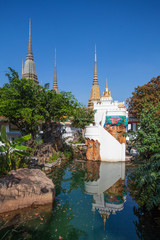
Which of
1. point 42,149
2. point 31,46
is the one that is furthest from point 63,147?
point 31,46

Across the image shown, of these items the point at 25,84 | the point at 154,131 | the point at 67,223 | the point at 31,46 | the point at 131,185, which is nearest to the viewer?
the point at 67,223

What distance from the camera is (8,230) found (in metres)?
5.47

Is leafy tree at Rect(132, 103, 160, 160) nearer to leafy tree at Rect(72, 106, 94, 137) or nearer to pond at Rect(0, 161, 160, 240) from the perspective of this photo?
pond at Rect(0, 161, 160, 240)

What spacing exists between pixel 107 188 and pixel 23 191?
16.8 feet

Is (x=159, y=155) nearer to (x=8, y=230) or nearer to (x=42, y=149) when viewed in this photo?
(x=8, y=230)

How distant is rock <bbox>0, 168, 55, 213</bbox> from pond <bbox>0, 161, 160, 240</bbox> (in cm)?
33

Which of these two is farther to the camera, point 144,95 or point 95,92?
point 95,92

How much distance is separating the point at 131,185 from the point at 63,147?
10531mm

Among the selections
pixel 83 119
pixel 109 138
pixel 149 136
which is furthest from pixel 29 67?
pixel 149 136

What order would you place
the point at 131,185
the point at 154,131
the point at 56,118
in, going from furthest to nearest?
1. the point at 56,118
2. the point at 131,185
3. the point at 154,131

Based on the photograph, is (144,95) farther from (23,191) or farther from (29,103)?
(23,191)

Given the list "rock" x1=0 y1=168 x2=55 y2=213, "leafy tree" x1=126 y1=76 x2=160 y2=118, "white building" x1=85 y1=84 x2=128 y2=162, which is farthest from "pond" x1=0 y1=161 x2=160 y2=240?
"leafy tree" x1=126 y1=76 x2=160 y2=118

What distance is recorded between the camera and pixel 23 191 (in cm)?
712

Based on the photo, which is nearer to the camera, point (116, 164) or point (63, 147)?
point (116, 164)
